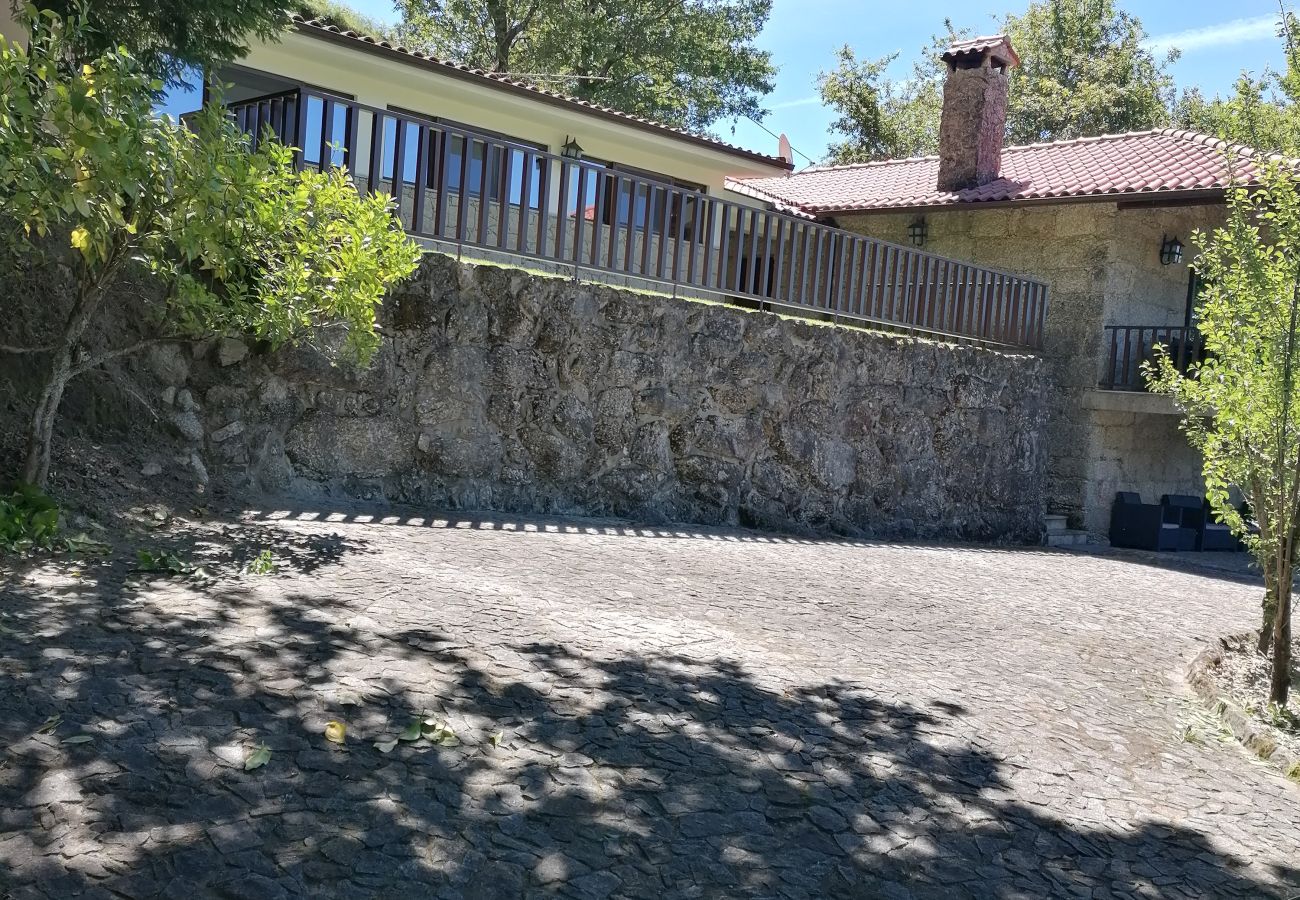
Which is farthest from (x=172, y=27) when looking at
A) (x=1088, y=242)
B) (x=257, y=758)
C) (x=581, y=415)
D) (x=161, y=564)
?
(x=1088, y=242)

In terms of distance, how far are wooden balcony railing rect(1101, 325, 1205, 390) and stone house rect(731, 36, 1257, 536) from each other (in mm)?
22

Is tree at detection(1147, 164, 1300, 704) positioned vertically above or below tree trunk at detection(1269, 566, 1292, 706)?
above

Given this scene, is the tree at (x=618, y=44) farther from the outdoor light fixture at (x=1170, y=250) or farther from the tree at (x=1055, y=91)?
the outdoor light fixture at (x=1170, y=250)

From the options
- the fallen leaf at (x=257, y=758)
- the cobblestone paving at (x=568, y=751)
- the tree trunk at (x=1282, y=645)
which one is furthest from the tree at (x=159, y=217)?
the tree trunk at (x=1282, y=645)

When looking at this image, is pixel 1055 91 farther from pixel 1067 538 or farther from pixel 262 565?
pixel 262 565

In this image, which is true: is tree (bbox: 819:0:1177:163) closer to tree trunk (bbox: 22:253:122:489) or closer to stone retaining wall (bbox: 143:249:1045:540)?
stone retaining wall (bbox: 143:249:1045:540)

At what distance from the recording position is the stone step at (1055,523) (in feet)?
46.1

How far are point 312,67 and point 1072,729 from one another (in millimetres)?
11305

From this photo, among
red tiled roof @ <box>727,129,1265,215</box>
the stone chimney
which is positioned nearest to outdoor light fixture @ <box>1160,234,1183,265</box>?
red tiled roof @ <box>727,129,1265,215</box>

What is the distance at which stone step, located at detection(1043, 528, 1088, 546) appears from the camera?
13867 mm

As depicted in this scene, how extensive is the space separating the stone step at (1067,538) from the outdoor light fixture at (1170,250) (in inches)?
163

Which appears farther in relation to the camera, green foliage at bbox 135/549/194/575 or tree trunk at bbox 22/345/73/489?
tree trunk at bbox 22/345/73/489

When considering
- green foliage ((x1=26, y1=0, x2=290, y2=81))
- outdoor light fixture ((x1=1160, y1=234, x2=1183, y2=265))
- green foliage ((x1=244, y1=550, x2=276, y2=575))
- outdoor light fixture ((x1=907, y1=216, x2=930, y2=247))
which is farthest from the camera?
outdoor light fixture ((x1=907, y1=216, x2=930, y2=247))

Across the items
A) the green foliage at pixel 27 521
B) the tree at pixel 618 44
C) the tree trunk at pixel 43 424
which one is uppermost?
the tree at pixel 618 44
